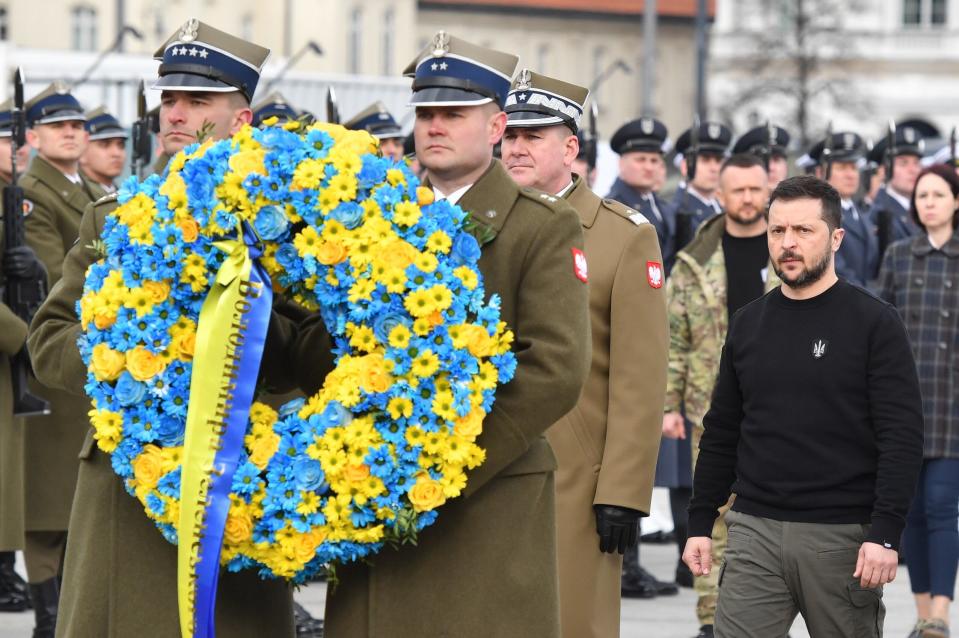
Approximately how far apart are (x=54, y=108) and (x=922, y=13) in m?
62.6

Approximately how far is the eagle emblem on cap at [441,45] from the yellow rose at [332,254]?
72 cm

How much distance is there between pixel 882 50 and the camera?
68.4m

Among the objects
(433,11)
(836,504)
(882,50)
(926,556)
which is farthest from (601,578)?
(433,11)

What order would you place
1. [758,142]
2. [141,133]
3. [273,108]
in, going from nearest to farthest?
[141,133]
[273,108]
[758,142]

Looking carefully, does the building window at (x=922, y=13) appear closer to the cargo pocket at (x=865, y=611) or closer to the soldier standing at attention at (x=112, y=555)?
the cargo pocket at (x=865, y=611)

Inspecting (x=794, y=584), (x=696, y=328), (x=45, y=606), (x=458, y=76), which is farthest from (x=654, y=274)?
(x=45, y=606)

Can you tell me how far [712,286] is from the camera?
8.88 meters

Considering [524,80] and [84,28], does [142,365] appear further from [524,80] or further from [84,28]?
[84,28]

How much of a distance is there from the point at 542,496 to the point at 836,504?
1244mm

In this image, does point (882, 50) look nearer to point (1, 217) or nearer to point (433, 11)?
point (433, 11)

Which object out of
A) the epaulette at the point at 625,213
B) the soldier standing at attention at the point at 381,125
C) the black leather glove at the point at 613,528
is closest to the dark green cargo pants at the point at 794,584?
the black leather glove at the point at 613,528

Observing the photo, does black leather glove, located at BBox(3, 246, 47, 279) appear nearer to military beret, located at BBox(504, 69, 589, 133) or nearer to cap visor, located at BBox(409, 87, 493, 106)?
military beret, located at BBox(504, 69, 589, 133)

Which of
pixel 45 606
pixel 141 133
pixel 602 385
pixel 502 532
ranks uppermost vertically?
pixel 141 133

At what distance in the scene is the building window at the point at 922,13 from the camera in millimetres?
68875
